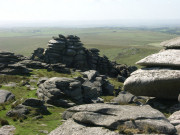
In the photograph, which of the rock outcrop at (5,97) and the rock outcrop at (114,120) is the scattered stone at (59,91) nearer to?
the rock outcrop at (5,97)

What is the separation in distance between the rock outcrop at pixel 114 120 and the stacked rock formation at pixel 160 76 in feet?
27.4

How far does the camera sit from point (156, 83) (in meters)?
21.8

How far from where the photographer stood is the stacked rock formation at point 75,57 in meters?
84.8

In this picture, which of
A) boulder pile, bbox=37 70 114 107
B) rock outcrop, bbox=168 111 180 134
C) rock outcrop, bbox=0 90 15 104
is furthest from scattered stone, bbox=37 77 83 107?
rock outcrop, bbox=168 111 180 134

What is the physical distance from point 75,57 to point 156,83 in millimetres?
65327

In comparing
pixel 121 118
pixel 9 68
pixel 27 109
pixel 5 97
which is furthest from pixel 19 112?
pixel 9 68

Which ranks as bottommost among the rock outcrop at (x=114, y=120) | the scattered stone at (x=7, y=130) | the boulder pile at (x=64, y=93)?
the boulder pile at (x=64, y=93)

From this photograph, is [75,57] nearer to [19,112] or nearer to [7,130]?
[19,112]

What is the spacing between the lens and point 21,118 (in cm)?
2370

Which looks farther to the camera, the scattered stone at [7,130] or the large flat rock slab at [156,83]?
the large flat rock slab at [156,83]

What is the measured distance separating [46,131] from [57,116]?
7.11 m

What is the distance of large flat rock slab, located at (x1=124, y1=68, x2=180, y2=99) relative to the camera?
21.2 meters

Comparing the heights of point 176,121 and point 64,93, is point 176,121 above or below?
above

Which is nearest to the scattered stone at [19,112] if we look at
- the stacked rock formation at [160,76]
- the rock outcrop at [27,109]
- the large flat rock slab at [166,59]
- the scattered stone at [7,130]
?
the rock outcrop at [27,109]
